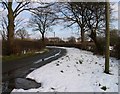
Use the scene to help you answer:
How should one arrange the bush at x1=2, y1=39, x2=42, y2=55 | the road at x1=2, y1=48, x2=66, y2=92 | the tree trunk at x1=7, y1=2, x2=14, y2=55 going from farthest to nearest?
1. the tree trunk at x1=7, y1=2, x2=14, y2=55
2. the bush at x1=2, y1=39, x2=42, y2=55
3. the road at x1=2, y1=48, x2=66, y2=92

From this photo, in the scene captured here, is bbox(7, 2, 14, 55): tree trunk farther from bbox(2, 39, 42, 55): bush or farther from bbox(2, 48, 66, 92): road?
bbox(2, 48, 66, 92): road

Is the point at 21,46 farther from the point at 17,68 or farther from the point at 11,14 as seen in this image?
the point at 17,68

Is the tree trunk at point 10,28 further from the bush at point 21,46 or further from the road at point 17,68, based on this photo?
the road at point 17,68

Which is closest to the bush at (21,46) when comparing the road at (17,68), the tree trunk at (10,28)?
the tree trunk at (10,28)

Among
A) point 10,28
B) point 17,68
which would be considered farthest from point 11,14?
point 17,68

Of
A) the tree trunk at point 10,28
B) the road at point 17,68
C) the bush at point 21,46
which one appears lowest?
the road at point 17,68

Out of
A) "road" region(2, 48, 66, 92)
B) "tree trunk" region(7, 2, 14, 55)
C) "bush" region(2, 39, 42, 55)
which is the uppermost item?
"tree trunk" region(7, 2, 14, 55)

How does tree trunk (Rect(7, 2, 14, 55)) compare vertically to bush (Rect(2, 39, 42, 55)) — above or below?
above

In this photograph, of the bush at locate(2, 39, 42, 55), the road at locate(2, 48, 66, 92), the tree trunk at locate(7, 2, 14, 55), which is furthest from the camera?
the tree trunk at locate(7, 2, 14, 55)

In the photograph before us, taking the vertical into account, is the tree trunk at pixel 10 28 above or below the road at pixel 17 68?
above

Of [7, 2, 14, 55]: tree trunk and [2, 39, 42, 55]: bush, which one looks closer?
[2, 39, 42, 55]: bush

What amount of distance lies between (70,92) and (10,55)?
17.1m

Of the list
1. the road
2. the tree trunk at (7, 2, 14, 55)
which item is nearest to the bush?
the tree trunk at (7, 2, 14, 55)

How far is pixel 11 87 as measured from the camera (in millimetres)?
8820
